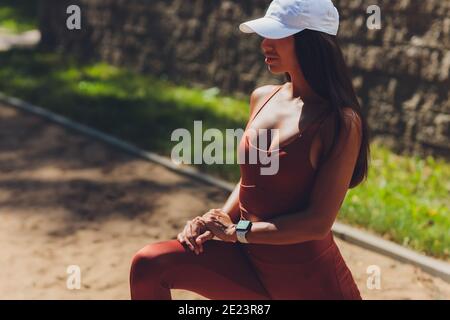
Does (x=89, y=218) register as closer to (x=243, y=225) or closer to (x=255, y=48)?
(x=243, y=225)

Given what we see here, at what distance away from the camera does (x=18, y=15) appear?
70.2 feet

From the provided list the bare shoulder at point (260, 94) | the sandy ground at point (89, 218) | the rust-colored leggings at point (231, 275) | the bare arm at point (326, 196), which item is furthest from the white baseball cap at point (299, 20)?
the sandy ground at point (89, 218)

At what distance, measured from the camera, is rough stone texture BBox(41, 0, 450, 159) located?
9.21 metres

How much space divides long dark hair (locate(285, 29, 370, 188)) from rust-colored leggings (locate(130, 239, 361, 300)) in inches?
19.2

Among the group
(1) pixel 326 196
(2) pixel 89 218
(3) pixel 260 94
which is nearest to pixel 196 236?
(1) pixel 326 196

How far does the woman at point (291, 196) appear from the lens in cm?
343

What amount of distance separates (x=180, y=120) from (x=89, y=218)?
3298mm

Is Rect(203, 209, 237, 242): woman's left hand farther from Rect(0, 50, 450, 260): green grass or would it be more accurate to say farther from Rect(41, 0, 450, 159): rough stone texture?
Rect(41, 0, 450, 159): rough stone texture

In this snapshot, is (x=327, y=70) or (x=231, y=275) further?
(x=231, y=275)

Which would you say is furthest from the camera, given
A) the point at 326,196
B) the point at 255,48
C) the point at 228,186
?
the point at 255,48

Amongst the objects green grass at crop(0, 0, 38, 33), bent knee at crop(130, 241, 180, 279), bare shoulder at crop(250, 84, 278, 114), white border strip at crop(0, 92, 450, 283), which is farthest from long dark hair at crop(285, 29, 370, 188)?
green grass at crop(0, 0, 38, 33)

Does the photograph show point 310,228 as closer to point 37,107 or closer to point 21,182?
point 21,182

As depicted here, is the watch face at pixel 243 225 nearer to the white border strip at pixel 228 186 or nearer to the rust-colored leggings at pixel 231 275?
the rust-colored leggings at pixel 231 275

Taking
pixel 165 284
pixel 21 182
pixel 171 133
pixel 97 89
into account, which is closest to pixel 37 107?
pixel 97 89
